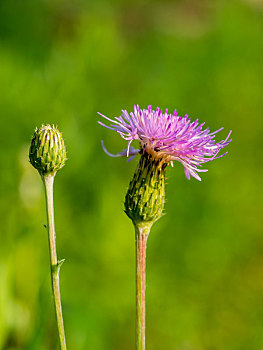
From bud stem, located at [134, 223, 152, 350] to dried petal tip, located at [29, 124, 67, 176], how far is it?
231 mm

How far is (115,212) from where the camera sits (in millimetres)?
2848

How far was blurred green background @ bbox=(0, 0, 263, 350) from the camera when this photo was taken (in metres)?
2.27

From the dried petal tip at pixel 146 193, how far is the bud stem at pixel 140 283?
0.02 m

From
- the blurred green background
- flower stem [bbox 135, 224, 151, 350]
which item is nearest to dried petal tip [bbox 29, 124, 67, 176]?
flower stem [bbox 135, 224, 151, 350]

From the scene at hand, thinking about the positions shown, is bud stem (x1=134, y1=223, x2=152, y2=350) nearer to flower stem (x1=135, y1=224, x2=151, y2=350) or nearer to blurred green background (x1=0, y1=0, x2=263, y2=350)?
flower stem (x1=135, y1=224, x2=151, y2=350)

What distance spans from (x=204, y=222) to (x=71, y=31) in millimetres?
2777

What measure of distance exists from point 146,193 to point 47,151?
246 millimetres

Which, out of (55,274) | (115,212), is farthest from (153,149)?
(115,212)

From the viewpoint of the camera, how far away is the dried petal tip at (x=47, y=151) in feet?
3.62

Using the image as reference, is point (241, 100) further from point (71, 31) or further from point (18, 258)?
point (18, 258)

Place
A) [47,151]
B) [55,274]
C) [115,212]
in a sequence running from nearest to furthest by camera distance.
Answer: [55,274], [47,151], [115,212]

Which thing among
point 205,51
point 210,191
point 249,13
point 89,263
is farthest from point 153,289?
point 249,13

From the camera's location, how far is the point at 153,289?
111 inches

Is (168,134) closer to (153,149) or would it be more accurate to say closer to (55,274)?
(153,149)
